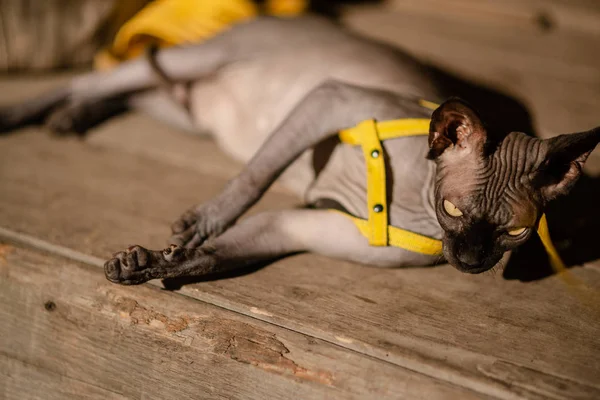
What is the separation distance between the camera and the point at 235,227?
1.34m

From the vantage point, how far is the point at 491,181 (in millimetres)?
1082

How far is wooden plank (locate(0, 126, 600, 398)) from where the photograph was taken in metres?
1.11

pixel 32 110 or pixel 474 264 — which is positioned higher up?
pixel 474 264

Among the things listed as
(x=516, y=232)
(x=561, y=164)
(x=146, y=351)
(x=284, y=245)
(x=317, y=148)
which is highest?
(x=561, y=164)

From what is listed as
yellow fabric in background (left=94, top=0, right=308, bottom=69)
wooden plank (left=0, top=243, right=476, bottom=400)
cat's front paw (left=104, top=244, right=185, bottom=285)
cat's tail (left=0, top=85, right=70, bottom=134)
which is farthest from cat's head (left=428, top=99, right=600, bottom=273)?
cat's tail (left=0, top=85, right=70, bottom=134)

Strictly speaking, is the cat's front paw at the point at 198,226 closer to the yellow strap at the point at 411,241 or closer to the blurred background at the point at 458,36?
the yellow strap at the point at 411,241

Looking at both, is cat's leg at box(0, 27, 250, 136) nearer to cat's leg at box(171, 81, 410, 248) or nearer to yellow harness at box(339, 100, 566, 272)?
cat's leg at box(171, 81, 410, 248)

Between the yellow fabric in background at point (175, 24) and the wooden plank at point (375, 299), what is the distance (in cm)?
52

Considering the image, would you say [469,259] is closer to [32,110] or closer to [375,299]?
[375,299]

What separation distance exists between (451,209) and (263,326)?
1.35ft

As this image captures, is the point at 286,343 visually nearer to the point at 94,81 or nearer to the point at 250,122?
the point at 250,122

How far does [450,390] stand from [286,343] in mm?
302

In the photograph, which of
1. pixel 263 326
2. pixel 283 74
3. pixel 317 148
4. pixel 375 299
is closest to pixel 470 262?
pixel 375 299

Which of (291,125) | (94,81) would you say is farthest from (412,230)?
(94,81)
